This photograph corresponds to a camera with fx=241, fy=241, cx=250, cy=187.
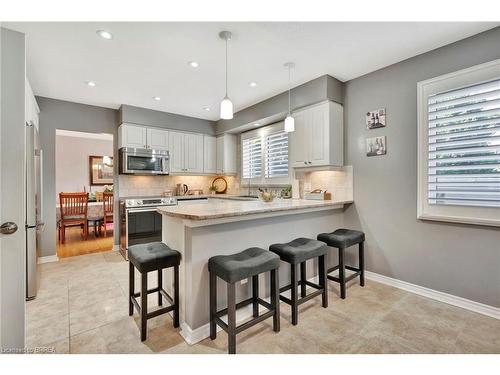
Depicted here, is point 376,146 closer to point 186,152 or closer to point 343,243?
point 343,243

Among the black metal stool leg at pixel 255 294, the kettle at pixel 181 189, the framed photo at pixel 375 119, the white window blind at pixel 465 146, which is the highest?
the framed photo at pixel 375 119

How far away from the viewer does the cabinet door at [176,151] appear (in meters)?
4.71

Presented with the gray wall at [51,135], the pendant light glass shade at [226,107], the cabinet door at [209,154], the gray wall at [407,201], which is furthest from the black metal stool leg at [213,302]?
the cabinet door at [209,154]

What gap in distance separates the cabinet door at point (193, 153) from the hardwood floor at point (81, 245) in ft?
6.99

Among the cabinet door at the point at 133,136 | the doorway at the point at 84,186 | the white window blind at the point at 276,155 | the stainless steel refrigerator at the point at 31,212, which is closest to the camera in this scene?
the stainless steel refrigerator at the point at 31,212

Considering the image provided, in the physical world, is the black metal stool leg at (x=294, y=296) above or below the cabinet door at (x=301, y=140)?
below

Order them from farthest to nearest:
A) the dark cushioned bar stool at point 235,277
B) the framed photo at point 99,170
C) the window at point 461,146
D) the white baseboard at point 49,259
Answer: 1. the framed photo at point 99,170
2. the white baseboard at point 49,259
3. the window at point 461,146
4. the dark cushioned bar stool at point 235,277

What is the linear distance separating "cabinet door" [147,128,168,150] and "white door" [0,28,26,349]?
2704mm

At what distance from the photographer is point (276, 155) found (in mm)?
4230

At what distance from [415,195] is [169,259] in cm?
257

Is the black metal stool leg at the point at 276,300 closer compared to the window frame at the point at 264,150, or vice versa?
the black metal stool leg at the point at 276,300

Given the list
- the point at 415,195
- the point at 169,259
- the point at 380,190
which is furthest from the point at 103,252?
the point at 415,195

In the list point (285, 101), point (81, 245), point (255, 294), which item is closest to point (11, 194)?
point (255, 294)

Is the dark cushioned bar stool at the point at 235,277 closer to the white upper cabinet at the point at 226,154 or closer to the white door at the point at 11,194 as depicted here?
the white door at the point at 11,194
